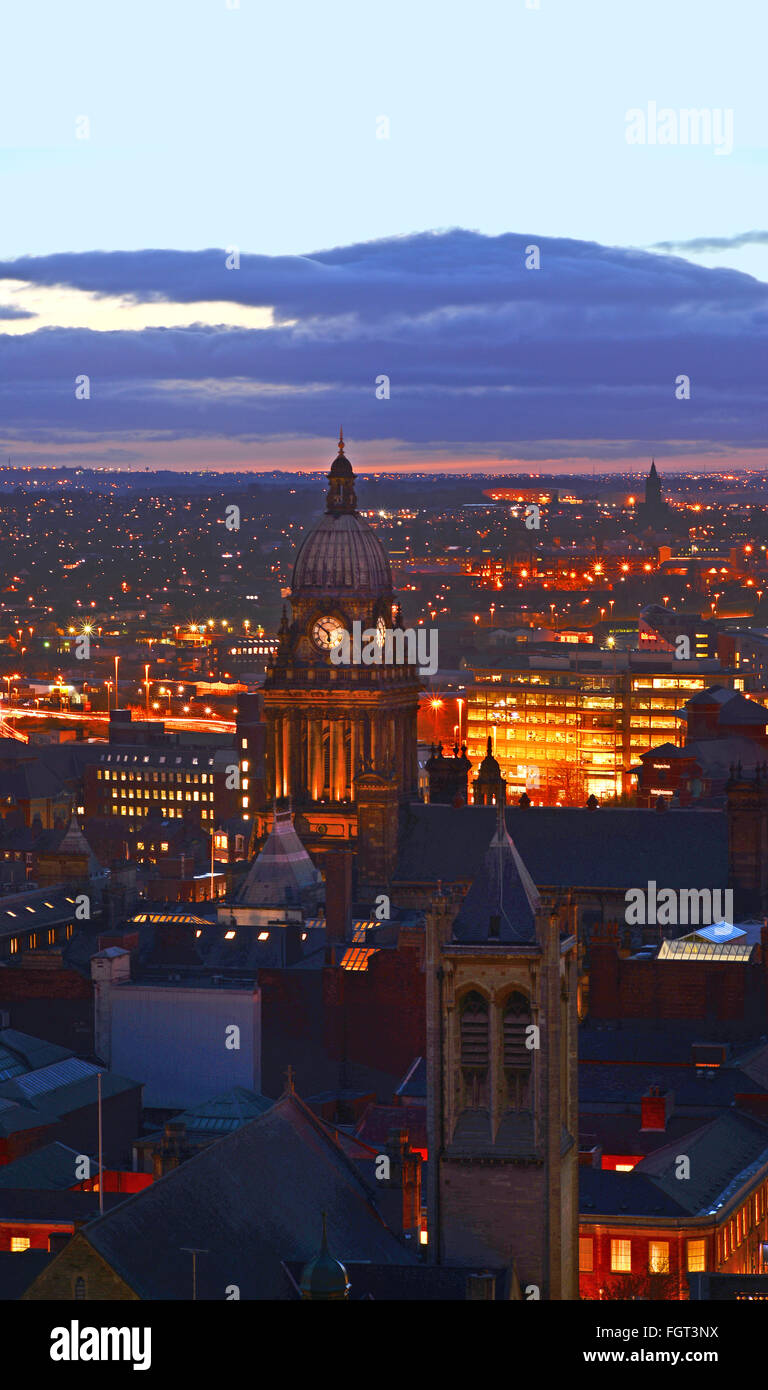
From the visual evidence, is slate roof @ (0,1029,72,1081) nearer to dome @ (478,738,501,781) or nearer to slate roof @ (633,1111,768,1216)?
slate roof @ (633,1111,768,1216)

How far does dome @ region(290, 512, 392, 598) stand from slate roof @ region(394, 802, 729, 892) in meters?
13.2

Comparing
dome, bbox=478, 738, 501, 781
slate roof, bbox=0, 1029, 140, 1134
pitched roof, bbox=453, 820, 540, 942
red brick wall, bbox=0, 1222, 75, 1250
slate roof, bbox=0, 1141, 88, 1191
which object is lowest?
slate roof, bbox=0, 1029, 140, 1134

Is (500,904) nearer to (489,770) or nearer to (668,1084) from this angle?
(668,1084)

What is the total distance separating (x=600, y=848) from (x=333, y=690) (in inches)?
626

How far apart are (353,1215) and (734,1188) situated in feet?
57.6

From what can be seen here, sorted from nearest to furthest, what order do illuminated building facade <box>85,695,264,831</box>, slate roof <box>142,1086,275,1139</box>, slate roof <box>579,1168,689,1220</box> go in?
slate roof <box>579,1168,689,1220</box>, slate roof <box>142,1086,275,1139</box>, illuminated building facade <box>85,695,264,831</box>

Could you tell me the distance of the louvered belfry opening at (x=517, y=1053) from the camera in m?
59.2

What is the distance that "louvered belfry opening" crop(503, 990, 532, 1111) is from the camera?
194 ft

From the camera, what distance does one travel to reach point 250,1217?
57.1 meters

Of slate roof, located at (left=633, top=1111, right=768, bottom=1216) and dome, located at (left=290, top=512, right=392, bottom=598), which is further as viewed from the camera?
dome, located at (left=290, top=512, right=392, bottom=598)

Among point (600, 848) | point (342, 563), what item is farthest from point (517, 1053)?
point (342, 563)

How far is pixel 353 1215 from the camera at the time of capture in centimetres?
6031

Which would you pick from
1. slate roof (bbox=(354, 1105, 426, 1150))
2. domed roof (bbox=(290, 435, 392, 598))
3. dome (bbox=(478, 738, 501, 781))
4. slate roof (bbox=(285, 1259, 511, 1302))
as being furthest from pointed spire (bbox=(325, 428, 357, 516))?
slate roof (bbox=(285, 1259, 511, 1302))
